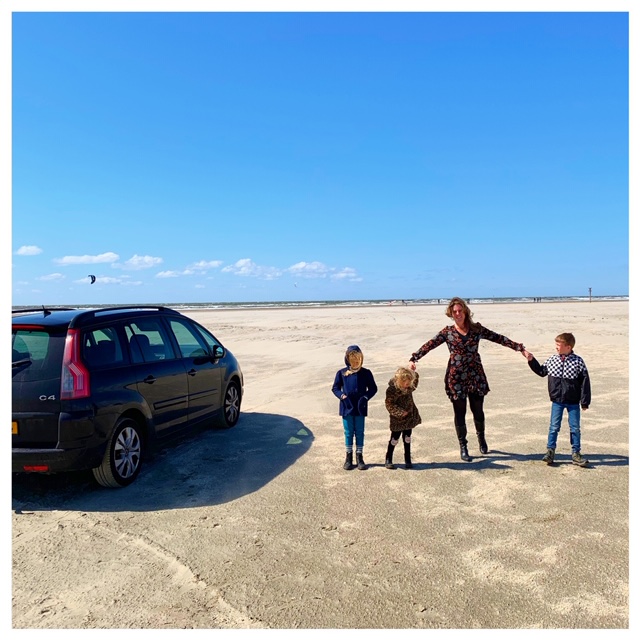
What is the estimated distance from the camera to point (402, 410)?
564 cm

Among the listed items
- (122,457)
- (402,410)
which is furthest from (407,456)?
(122,457)

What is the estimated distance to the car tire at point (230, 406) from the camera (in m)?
7.29

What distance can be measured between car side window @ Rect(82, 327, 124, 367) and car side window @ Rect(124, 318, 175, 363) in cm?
20

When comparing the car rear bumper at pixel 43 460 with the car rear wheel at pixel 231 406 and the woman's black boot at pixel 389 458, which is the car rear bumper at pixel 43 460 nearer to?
the car rear wheel at pixel 231 406

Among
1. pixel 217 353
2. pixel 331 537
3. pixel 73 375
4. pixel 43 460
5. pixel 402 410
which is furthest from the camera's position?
pixel 217 353

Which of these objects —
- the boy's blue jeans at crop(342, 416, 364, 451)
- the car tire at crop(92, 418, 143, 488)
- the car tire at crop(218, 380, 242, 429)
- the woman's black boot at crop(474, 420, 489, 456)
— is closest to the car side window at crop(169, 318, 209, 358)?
the car tire at crop(218, 380, 242, 429)

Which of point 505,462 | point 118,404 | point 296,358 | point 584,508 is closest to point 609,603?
point 584,508

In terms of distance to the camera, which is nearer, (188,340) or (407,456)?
(407,456)

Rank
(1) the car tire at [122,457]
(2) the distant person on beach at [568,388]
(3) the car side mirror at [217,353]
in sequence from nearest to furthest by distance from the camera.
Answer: (1) the car tire at [122,457] → (2) the distant person on beach at [568,388] → (3) the car side mirror at [217,353]

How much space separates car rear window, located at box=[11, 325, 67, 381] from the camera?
4676 millimetres

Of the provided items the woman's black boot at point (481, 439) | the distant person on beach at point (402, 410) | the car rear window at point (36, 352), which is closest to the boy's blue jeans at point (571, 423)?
the woman's black boot at point (481, 439)

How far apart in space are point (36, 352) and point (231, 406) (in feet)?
10.6

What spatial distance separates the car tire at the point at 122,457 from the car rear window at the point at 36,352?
81 cm

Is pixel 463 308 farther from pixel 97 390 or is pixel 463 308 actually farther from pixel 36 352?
pixel 36 352
